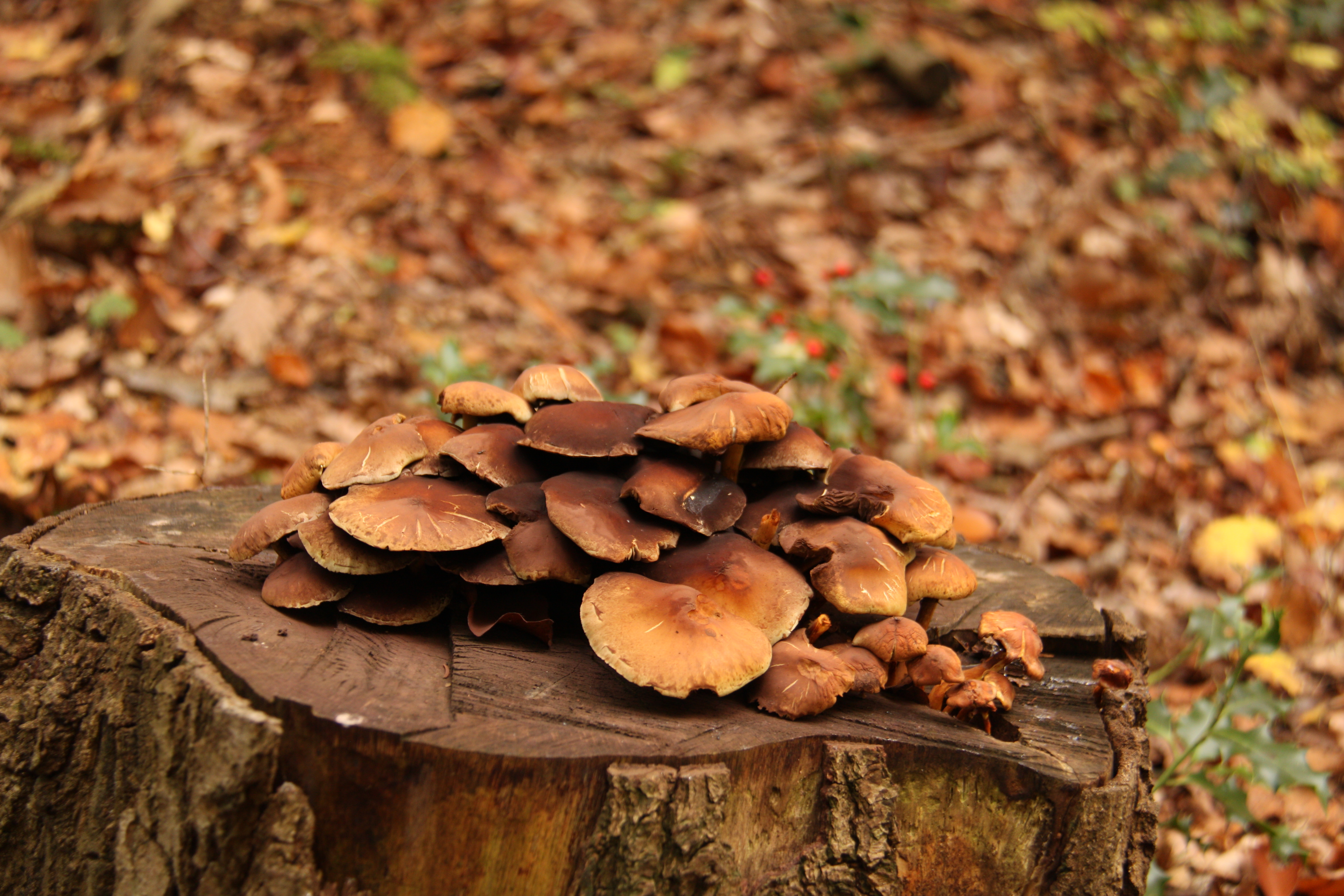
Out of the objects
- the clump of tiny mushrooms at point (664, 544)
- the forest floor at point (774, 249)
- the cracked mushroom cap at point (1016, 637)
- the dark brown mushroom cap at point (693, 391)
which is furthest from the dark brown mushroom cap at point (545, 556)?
the forest floor at point (774, 249)

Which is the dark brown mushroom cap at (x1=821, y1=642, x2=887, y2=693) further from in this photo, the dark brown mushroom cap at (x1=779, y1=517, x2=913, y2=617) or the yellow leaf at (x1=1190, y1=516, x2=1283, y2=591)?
the yellow leaf at (x1=1190, y1=516, x2=1283, y2=591)

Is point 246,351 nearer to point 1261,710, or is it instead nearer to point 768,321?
point 768,321

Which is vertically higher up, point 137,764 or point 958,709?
point 137,764

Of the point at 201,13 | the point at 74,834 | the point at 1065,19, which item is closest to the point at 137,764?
the point at 74,834

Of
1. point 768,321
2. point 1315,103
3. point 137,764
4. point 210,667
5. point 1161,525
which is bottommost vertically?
point 1161,525

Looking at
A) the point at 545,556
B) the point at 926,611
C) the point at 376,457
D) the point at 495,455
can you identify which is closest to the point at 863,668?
the point at 926,611

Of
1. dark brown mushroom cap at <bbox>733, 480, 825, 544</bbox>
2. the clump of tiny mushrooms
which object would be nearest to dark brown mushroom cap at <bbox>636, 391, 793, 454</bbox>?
the clump of tiny mushrooms

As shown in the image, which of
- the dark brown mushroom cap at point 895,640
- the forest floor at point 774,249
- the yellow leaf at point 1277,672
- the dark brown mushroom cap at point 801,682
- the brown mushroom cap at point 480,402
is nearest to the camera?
the dark brown mushroom cap at point 801,682

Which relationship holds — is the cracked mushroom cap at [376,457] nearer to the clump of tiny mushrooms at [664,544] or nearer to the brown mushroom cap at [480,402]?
the clump of tiny mushrooms at [664,544]
